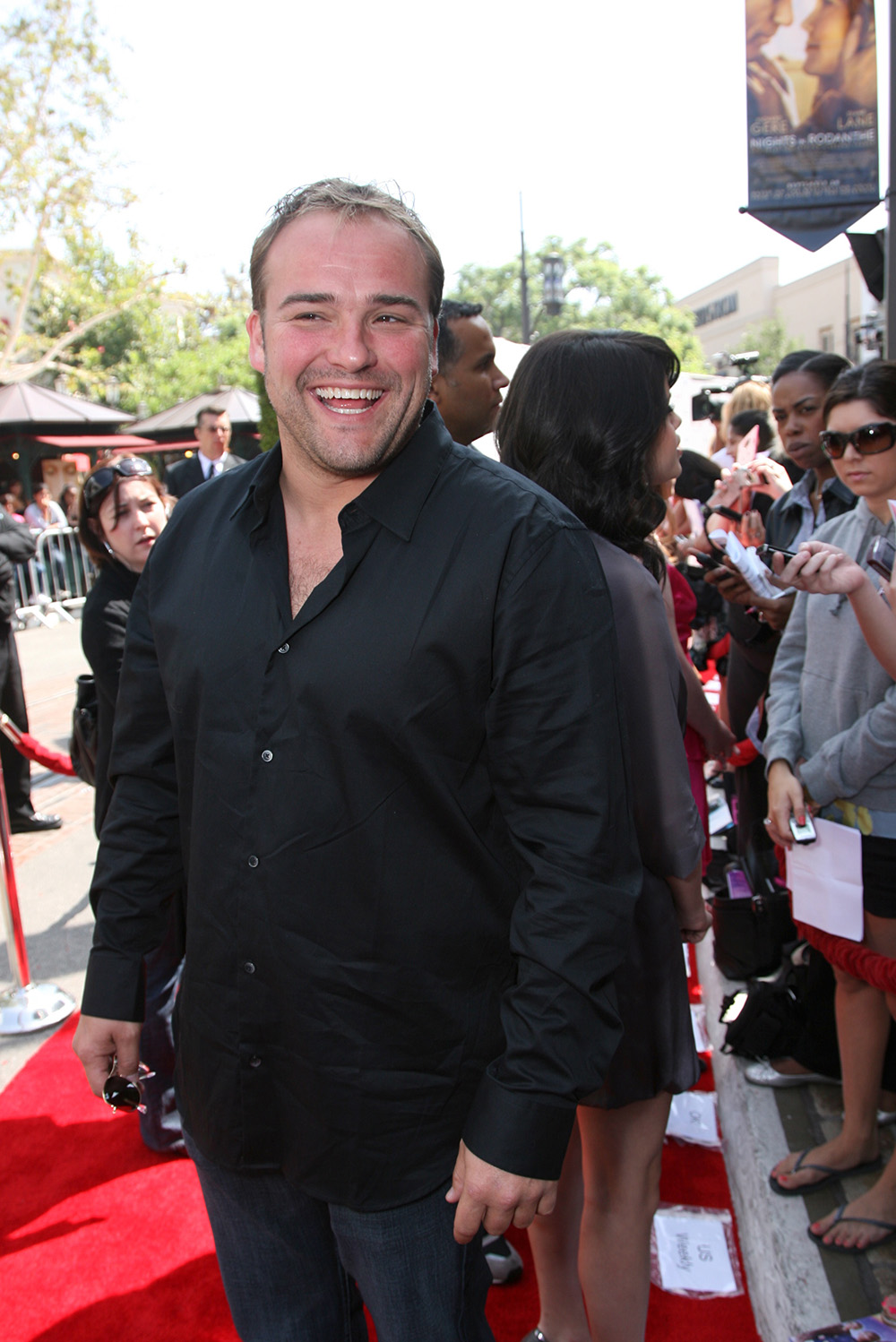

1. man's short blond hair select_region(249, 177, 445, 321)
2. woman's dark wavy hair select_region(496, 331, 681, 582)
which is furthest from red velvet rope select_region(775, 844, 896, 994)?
man's short blond hair select_region(249, 177, 445, 321)

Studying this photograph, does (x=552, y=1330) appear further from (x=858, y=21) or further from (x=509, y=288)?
(x=509, y=288)

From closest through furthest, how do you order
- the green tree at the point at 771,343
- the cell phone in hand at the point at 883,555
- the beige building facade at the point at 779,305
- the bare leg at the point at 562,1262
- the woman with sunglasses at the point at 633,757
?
the woman with sunglasses at the point at 633,757 < the bare leg at the point at 562,1262 < the cell phone in hand at the point at 883,555 < the green tree at the point at 771,343 < the beige building facade at the point at 779,305

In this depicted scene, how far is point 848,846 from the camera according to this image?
2293 millimetres

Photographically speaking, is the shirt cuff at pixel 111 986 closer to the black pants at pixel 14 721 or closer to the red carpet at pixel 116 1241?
the red carpet at pixel 116 1241

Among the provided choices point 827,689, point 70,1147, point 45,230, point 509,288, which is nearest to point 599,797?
point 827,689

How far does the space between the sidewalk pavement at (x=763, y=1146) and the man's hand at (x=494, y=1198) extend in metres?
1.14

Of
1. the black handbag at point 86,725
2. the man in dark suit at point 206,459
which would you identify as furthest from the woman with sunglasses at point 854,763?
the man in dark suit at point 206,459

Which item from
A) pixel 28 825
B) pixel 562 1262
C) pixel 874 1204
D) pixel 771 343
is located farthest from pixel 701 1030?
pixel 771 343

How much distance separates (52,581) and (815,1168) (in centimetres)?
1464

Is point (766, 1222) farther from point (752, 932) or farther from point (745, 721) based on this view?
point (745, 721)

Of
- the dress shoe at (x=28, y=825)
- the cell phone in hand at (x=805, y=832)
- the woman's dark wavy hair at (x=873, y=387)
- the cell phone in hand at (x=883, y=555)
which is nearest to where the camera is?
the cell phone in hand at (x=883, y=555)

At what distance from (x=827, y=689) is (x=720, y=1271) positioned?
146cm

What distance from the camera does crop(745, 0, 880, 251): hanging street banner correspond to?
15.3ft

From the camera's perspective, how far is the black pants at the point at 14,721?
5.60m
